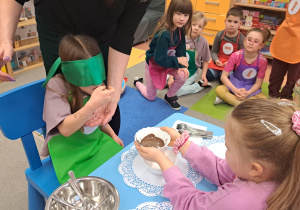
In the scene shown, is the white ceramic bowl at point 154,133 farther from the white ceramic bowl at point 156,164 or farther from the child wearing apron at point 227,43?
the child wearing apron at point 227,43

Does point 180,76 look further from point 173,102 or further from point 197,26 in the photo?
point 197,26

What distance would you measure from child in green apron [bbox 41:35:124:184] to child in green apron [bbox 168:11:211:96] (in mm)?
1809

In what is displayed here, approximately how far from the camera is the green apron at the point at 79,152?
3.56ft

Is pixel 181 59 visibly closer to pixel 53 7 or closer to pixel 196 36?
pixel 196 36

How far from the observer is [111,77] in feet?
4.09

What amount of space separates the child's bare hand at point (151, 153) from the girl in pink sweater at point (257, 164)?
8 cm

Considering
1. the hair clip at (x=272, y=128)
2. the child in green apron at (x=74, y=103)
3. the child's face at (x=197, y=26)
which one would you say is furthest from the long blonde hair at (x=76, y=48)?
the child's face at (x=197, y=26)

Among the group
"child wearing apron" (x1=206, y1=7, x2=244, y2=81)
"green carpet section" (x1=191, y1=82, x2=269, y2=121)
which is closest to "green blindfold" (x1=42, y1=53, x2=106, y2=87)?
"green carpet section" (x1=191, y1=82, x2=269, y2=121)

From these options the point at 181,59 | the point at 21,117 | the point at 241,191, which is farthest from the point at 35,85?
the point at 181,59

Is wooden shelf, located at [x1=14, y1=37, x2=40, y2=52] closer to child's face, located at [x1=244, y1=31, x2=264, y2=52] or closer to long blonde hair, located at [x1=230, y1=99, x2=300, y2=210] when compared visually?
child's face, located at [x1=244, y1=31, x2=264, y2=52]

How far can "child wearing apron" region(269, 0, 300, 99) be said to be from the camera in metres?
2.30

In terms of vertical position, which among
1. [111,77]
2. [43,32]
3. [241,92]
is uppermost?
[43,32]

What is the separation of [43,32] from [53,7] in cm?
14

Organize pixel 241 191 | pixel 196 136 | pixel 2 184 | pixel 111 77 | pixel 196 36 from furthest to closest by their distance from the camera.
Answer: pixel 196 36, pixel 2 184, pixel 111 77, pixel 196 136, pixel 241 191
